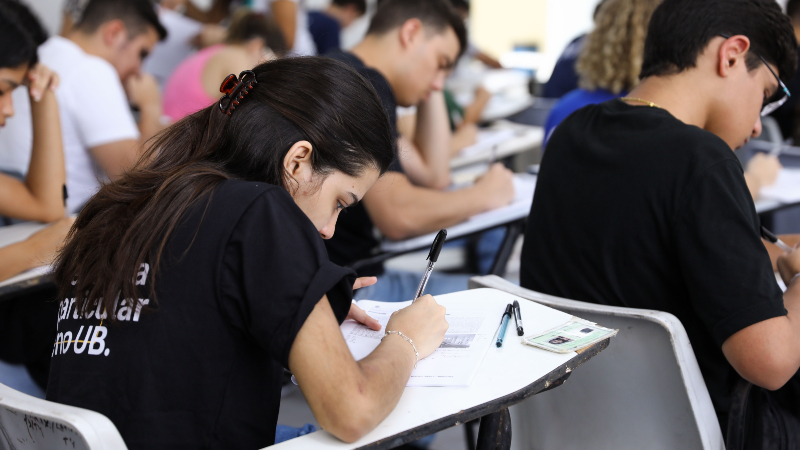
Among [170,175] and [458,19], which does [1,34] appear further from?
A: [458,19]

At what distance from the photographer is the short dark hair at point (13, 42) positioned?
6.08 feet

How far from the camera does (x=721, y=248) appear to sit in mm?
1099

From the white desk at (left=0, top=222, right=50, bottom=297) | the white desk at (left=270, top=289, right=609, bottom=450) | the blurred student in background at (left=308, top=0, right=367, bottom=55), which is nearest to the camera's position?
the white desk at (left=270, top=289, right=609, bottom=450)

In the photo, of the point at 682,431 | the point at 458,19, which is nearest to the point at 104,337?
the point at 682,431

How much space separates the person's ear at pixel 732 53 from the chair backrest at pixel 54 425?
1.34 meters

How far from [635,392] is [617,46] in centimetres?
155

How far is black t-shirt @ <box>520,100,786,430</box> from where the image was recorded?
43.2 inches

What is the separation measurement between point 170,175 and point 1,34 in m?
1.27

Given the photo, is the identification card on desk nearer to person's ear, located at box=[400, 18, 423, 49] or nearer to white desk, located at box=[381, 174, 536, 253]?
white desk, located at box=[381, 174, 536, 253]

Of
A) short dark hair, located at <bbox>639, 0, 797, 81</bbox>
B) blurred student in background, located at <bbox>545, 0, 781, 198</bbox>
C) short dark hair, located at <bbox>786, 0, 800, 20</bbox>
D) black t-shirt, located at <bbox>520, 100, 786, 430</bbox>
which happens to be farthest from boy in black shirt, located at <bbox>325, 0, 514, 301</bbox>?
short dark hair, located at <bbox>786, 0, 800, 20</bbox>

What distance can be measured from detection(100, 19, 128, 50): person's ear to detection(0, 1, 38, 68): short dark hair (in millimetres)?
1040

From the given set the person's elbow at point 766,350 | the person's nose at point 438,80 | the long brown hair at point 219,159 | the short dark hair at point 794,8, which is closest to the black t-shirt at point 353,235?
the person's nose at point 438,80

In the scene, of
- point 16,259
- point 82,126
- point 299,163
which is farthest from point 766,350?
point 82,126

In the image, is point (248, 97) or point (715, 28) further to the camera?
point (715, 28)
